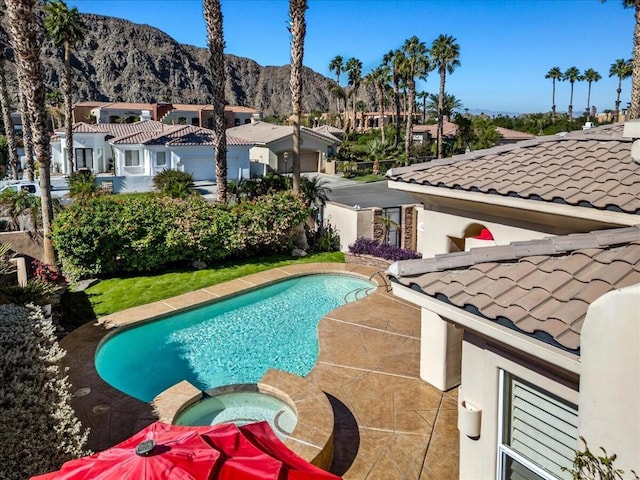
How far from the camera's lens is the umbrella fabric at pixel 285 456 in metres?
5.05

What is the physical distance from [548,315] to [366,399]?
6.99 meters

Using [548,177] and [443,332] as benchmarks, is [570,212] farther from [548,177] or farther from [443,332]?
[443,332]

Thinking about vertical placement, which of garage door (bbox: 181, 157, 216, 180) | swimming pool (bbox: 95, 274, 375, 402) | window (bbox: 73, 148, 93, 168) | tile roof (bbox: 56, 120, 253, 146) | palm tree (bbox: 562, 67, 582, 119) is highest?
palm tree (bbox: 562, 67, 582, 119)

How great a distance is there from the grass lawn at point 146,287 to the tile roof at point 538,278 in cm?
1303

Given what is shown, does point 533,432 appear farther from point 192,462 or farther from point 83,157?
point 83,157

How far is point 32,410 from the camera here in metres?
7.07

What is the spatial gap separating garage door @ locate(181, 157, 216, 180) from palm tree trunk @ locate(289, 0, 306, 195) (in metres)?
20.4

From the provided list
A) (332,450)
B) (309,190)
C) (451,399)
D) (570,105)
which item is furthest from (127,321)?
(570,105)

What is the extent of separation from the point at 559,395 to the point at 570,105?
133 metres

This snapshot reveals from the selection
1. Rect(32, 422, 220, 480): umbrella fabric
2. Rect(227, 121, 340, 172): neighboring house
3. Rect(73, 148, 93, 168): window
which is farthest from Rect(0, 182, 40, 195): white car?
Rect(32, 422, 220, 480): umbrella fabric

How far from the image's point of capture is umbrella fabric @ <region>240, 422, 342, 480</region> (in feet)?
16.6

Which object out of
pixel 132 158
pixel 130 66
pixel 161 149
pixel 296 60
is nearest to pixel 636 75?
pixel 296 60

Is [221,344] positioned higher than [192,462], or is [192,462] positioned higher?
[192,462]

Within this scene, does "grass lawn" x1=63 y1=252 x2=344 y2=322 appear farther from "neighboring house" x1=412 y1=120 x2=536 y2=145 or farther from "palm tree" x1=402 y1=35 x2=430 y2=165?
"neighboring house" x1=412 y1=120 x2=536 y2=145
